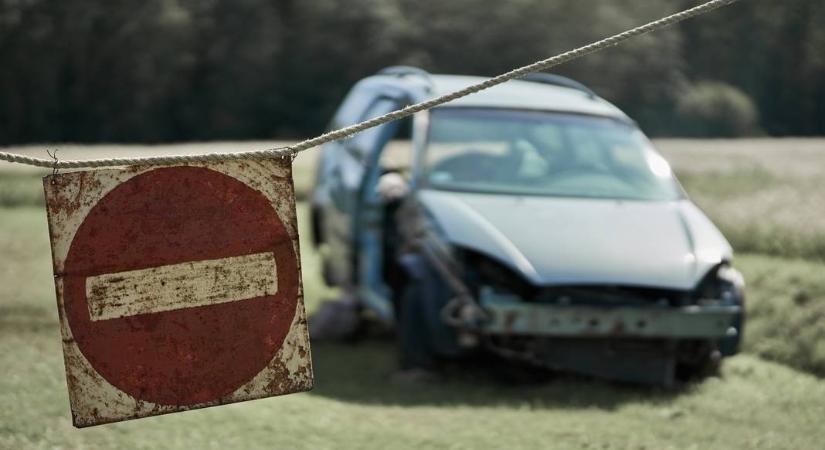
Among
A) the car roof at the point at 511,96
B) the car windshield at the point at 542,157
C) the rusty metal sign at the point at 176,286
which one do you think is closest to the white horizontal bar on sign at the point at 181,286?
the rusty metal sign at the point at 176,286

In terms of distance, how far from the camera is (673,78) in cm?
4056

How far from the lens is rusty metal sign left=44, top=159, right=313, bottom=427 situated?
3.13 meters

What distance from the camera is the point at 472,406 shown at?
609 cm

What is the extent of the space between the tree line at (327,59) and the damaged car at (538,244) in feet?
92.5

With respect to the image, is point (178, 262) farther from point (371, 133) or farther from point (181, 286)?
point (371, 133)

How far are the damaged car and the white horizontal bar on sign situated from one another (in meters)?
3.07

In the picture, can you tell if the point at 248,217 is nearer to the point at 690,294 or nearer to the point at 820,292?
the point at 690,294

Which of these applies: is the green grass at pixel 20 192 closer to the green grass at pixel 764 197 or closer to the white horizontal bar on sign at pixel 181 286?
the green grass at pixel 764 197

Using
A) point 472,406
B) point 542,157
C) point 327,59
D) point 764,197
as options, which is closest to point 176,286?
point 472,406

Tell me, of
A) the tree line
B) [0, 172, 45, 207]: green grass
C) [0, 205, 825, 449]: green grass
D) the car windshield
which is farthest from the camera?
the tree line

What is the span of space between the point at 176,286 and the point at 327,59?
42.6 metres

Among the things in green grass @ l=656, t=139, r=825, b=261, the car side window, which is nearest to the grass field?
green grass @ l=656, t=139, r=825, b=261

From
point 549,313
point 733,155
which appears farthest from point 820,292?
A: point 733,155

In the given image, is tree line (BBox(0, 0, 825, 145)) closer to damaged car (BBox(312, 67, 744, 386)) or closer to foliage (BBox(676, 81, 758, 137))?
foliage (BBox(676, 81, 758, 137))
